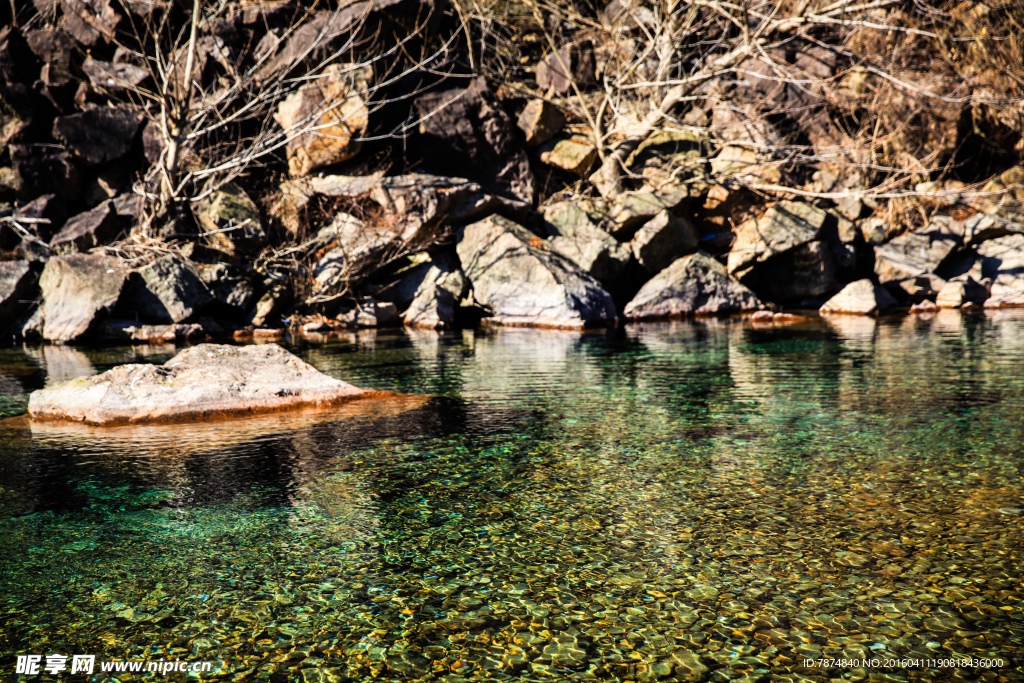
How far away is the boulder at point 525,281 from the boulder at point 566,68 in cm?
680

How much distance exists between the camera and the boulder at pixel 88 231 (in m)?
17.8

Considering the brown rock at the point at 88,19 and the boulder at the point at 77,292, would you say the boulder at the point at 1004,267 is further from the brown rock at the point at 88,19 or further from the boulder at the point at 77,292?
the brown rock at the point at 88,19

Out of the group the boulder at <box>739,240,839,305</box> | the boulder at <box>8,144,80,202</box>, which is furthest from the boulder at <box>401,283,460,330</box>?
the boulder at <box>8,144,80,202</box>

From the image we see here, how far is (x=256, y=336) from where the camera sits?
1675 centimetres

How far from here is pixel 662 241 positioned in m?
20.7

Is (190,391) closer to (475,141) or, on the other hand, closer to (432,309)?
(432,309)

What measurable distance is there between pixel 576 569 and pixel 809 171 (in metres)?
23.6

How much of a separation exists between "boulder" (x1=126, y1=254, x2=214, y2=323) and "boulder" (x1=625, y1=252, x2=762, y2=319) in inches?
417

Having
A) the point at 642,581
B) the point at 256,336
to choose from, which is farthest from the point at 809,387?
the point at 256,336

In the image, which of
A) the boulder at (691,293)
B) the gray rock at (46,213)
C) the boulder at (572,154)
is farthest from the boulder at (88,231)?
the boulder at (691,293)

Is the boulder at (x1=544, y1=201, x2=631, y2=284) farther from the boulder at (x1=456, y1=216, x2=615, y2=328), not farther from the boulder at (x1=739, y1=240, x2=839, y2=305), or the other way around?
the boulder at (x1=739, y1=240, x2=839, y2=305)

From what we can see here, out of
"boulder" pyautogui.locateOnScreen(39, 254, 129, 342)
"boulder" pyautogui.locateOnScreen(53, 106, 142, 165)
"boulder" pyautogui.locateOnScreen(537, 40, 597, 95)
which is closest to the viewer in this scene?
"boulder" pyautogui.locateOnScreen(39, 254, 129, 342)

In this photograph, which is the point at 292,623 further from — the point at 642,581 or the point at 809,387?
the point at 809,387

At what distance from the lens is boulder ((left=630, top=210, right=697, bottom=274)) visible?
802 inches
